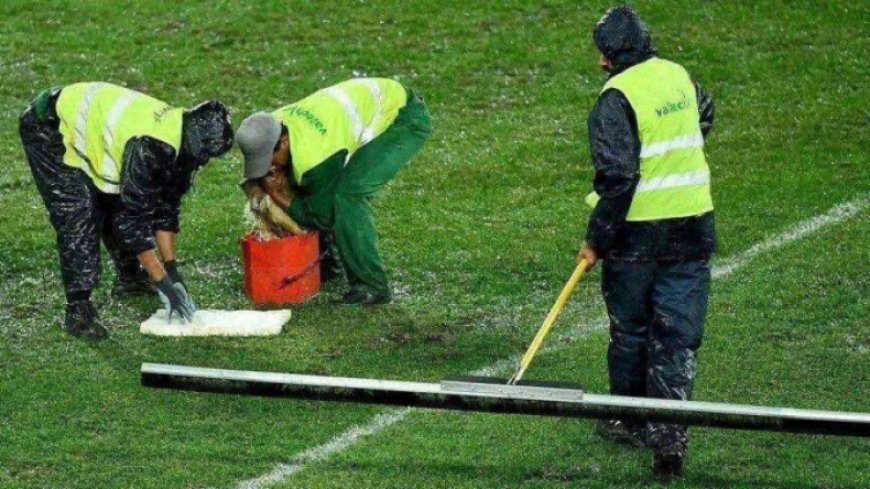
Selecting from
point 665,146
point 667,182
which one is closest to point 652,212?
point 667,182

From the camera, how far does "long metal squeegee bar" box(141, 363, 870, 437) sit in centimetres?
821

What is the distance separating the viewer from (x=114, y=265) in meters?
12.2

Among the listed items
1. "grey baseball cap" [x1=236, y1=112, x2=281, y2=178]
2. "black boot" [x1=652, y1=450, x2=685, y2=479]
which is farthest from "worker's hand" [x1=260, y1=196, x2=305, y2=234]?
"black boot" [x1=652, y1=450, x2=685, y2=479]

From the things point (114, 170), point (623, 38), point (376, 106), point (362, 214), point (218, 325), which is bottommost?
point (218, 325)

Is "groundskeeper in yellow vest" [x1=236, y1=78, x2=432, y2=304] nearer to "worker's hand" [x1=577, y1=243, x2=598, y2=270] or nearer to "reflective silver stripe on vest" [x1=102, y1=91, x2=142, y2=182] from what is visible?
"reflective silver stripe on vest" [x1=102, y1=91, x2=142, y2=182]

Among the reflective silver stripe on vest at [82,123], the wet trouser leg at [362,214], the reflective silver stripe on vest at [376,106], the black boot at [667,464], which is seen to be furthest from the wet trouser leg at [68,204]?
the black boot at [667,464]

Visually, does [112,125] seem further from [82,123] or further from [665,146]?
[665,146]

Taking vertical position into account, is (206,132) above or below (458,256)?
above

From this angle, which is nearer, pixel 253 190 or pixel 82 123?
pixel 82 123

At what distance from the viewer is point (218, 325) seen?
1098cm

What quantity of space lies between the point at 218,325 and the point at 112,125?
134 centimetres

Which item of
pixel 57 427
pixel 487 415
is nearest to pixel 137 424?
pixel 57 427

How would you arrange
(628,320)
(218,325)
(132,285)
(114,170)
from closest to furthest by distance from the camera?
(628,320)
(114,170)
(218,325)
(132,285)

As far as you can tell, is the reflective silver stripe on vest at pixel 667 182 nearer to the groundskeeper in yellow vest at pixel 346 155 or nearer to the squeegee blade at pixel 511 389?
the squeegee blade at pixel 511 389
